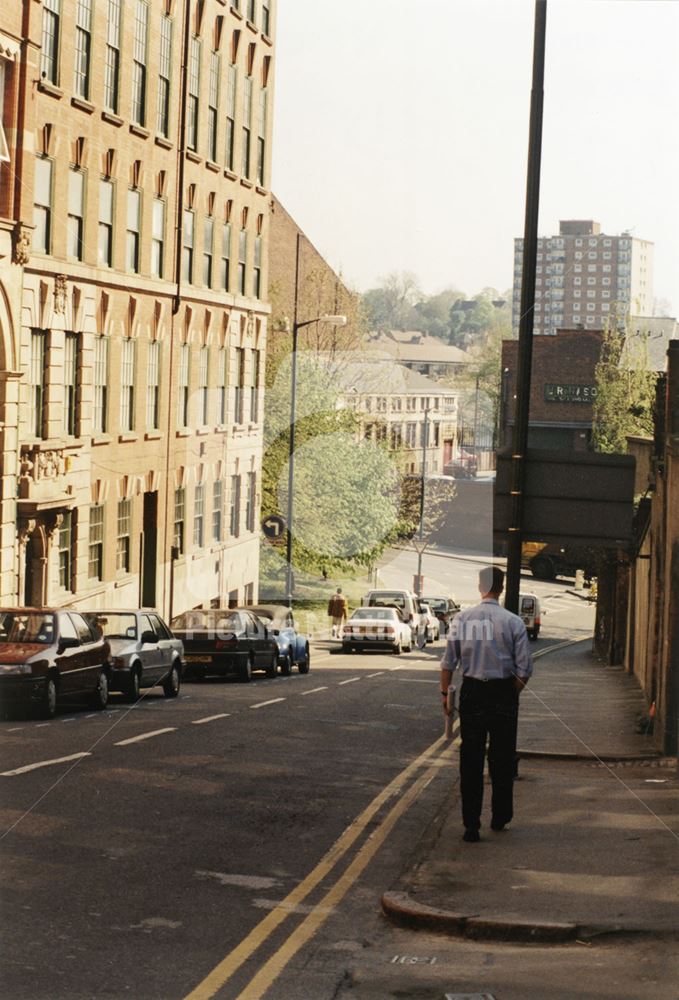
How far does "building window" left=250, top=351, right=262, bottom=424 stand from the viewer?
53.6ft

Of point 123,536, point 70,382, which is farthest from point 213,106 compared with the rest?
point 123,536

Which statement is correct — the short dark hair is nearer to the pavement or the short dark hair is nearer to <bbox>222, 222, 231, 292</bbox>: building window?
the pavement

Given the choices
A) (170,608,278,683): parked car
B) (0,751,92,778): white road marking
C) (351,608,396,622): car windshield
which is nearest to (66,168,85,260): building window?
(0,751,92,778): white road marking

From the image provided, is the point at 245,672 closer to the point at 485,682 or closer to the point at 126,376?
the point at 126,376

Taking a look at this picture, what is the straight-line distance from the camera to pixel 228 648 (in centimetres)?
2675

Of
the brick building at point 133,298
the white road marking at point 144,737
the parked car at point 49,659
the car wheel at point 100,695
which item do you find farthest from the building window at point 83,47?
the car wheel at point 100,695

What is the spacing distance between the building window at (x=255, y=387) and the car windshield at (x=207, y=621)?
3.42 meters

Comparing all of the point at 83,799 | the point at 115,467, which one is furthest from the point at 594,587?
the point at 83,799

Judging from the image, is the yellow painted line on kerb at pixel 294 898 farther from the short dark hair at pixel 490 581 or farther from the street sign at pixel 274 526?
the street sign at pixel 274 526

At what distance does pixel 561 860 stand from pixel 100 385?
7.48 meters

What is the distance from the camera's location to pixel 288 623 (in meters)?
25.2

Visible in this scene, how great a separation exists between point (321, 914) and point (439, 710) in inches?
582

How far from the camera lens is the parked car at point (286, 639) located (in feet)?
69.2

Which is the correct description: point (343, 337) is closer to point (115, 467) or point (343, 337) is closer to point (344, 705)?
point (115, 467)
